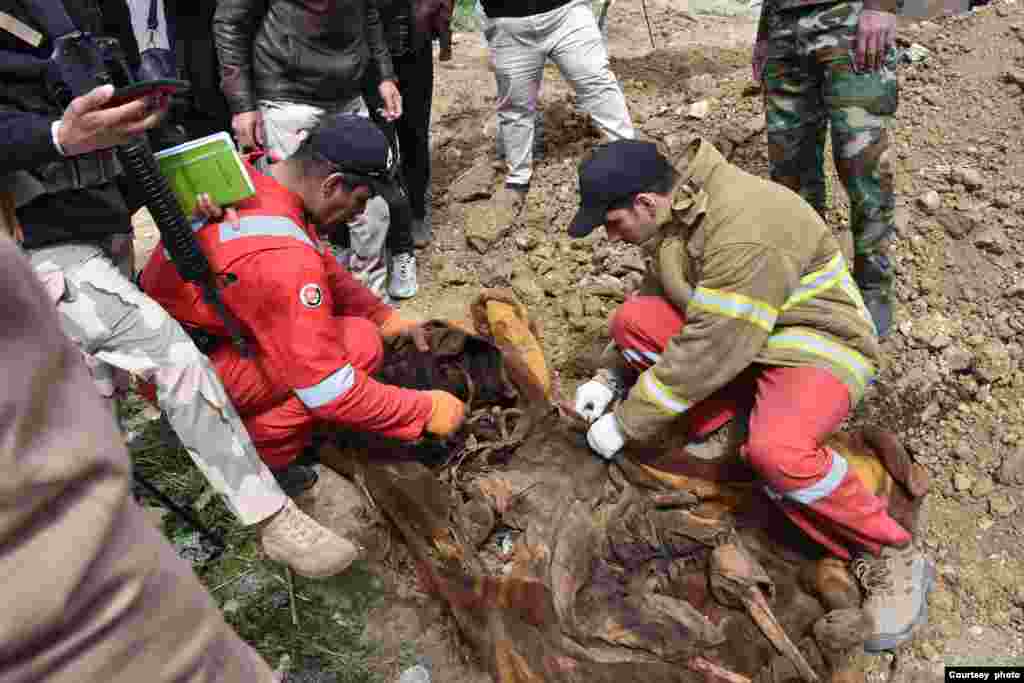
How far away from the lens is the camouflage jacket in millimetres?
2291

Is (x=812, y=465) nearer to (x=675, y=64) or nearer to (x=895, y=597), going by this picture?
(x=895, y=597)

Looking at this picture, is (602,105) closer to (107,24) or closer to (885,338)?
(885,338)

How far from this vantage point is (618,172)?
2.38m

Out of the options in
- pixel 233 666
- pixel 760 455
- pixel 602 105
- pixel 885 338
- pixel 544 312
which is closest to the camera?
pixel 233 666

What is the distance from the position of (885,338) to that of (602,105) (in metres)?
2.05

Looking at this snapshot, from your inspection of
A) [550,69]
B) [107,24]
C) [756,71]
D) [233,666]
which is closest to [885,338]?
[756,71]

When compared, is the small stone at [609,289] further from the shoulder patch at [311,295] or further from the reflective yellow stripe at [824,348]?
the shoulder patch at [311,295]

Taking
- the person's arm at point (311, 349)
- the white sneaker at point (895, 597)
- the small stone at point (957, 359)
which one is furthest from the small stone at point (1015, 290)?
the person's arm at point (311, 349)

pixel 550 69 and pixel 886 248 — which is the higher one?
pixel 886 248

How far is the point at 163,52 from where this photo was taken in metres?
2.85

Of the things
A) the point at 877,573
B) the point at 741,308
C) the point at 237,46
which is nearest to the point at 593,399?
the point at 741,308

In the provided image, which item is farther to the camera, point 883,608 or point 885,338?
point 885,338

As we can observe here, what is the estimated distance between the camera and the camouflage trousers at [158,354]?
2.12 meters

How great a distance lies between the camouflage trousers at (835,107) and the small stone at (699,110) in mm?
1317
